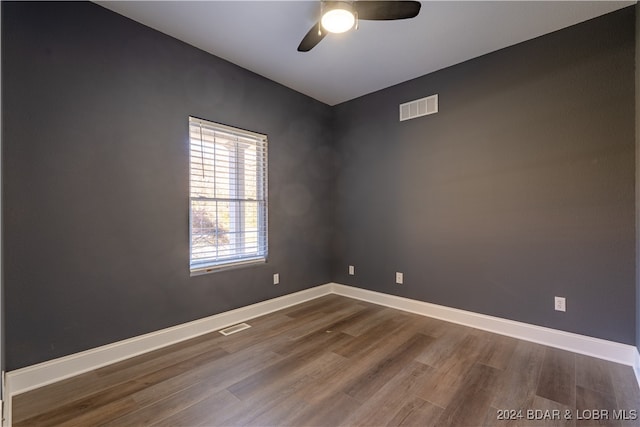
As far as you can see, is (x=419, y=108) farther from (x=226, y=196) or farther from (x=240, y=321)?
(x=240, y=321)

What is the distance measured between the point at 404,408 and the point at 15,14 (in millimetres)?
3595

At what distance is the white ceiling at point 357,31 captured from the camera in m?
2.20

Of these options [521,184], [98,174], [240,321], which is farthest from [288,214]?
[521,184]

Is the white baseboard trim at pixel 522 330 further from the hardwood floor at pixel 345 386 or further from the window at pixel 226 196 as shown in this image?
the window at pixel 226 196

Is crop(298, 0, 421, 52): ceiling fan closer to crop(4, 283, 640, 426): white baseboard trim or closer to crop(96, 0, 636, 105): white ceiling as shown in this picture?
crop(96, 0, 636, 105): white ceiling

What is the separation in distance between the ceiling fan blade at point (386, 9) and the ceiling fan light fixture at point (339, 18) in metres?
0.05

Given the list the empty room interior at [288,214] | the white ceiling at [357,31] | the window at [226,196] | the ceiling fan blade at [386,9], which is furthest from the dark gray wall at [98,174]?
the ceiling fan blade at [386,9]

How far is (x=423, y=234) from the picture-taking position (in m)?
3.33

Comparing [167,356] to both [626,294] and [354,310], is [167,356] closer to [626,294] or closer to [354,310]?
[354,310]

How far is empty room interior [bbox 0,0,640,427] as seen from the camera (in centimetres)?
185

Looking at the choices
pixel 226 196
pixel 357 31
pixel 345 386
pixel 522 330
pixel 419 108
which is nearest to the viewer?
pixel 345 386

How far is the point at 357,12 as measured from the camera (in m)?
1.85

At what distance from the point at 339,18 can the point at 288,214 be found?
2268 millimetres

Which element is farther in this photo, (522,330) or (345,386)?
(522,330)
